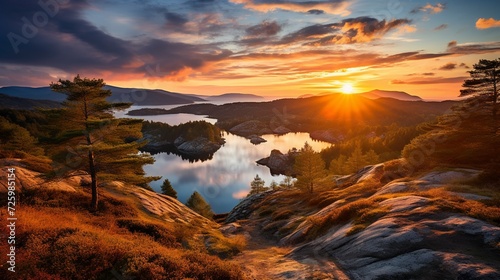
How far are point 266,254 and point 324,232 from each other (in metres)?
5.05

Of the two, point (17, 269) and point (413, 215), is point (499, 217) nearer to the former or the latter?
point (413, 215)

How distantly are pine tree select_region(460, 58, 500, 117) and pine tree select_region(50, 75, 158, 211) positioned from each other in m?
36.2

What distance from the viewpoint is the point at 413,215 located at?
16.2 metres

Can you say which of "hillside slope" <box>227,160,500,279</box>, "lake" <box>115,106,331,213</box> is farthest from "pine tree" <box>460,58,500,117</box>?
"lake" <box>115,106,331,213</box>

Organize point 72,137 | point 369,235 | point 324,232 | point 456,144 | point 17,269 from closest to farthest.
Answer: point 17,269 → point 369,235 → point 324,232 → point 72,137 → point 456,144

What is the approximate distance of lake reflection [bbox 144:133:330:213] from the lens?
9781cm

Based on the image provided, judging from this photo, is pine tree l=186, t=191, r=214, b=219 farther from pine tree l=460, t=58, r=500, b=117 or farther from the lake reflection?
pine tree l=460, t=58, r=500, b=117

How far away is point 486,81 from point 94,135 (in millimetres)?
41769

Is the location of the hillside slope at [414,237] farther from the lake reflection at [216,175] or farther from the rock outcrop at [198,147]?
the rock outcrop at [198,147]

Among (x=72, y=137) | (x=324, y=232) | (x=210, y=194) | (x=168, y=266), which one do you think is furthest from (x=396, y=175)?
(x=210, y=194)

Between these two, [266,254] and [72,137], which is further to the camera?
[72,137]

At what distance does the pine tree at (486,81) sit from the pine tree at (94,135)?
36.2 m

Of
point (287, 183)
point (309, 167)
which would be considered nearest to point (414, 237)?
point (309, 167)

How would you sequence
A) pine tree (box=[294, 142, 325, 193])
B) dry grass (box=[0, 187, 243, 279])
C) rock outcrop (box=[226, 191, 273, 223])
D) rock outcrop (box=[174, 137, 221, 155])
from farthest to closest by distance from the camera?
rock outcrop (box=[174, 137, 221, 155]), rock outcrop (box=[226, 191, 273, 223]), pine tree (box=[294, 142, 325, 193]), dry grass (box=[0, 187, 243, 279])
